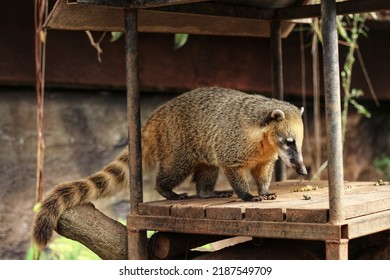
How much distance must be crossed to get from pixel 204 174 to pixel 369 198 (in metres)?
1.12

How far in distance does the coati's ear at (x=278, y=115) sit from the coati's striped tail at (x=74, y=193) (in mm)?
1028

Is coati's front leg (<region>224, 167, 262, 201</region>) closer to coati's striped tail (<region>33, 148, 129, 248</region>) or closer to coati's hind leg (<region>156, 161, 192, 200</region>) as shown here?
coati's hind leg (<region>156, 161, 192, 200</region>)

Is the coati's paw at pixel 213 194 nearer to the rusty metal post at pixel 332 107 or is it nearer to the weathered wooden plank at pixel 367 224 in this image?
the weathered wooden plank at pixel 367 224

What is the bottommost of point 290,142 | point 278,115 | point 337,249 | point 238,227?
point 337,249

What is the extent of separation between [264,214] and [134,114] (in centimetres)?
98

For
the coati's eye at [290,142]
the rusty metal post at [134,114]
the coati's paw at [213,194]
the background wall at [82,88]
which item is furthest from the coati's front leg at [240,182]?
the background wall at [82,88]

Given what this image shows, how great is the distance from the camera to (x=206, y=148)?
5133mm

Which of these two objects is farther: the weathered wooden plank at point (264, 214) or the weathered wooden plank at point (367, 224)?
the weathered wooden plank at point (264, 214)

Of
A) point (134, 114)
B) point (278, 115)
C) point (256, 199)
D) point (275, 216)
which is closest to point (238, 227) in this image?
point (275, 216)

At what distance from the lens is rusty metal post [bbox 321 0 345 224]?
4145mm

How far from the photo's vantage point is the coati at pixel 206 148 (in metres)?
4.89

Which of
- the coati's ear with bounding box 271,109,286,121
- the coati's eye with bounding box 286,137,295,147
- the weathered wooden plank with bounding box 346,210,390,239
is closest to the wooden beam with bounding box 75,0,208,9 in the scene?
the coati's ear with bounding box 271,109,286,121

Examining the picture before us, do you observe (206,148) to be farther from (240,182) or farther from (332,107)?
(332,107)

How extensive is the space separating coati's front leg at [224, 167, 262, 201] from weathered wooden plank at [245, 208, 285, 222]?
400 millimetres
